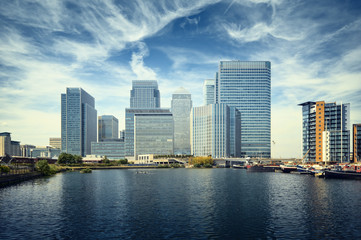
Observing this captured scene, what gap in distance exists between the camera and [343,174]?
161125 mm

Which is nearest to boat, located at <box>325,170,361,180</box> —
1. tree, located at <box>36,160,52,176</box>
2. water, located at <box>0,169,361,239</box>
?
water, located at <box>0,169,361,239</box>

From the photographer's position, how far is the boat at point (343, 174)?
15700 centimetres

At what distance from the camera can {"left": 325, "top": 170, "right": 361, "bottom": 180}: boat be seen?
157000 mm

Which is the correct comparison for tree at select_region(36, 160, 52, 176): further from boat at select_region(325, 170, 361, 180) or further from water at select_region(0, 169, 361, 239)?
boat at select_region(325, 170, 361, 180)

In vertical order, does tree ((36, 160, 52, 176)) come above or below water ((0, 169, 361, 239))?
below

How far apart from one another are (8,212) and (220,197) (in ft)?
181

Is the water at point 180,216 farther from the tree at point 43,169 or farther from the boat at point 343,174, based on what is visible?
the tree at point 43,169

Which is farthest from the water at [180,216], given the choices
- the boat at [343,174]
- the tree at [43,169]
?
the tree at [43,169]

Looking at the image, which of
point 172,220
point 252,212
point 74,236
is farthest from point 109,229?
point 252,212

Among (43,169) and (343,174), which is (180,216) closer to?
(343,174)

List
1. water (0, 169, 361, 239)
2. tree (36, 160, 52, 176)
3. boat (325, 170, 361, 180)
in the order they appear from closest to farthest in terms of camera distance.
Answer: water (0, 169, 361, 239) < boat (325, 170, 361, 180) < tree (36, 160, 52, 176)

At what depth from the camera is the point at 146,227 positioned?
55281 mm

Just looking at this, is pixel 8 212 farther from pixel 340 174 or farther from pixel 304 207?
pixel 340 174

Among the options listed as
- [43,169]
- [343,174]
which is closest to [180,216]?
[343,174]
